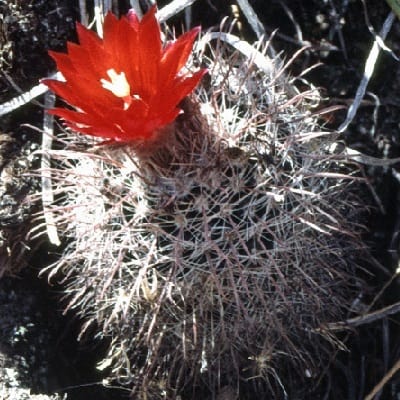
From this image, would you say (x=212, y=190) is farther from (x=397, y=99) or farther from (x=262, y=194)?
(x=397, y=99)

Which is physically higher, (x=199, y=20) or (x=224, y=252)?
(x=199, y=20)

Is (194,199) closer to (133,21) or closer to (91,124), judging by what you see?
(91,124)

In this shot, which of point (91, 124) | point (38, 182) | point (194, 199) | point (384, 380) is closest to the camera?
point (91, 124)

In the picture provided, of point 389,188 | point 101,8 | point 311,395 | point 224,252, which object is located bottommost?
point 311,395

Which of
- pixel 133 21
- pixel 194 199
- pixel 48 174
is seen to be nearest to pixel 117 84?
pixel 133 21

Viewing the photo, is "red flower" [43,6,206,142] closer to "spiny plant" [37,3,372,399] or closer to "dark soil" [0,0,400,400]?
"spiny plant" [37,3,372,399]

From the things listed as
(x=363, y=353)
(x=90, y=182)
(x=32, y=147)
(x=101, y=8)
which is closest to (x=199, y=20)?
(x=101, y=8)

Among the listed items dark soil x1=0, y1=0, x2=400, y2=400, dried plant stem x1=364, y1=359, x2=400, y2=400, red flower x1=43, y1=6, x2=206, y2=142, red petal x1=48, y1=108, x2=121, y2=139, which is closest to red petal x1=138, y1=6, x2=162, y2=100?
red flower x1=43, y1=6, x2=206, y2=142
